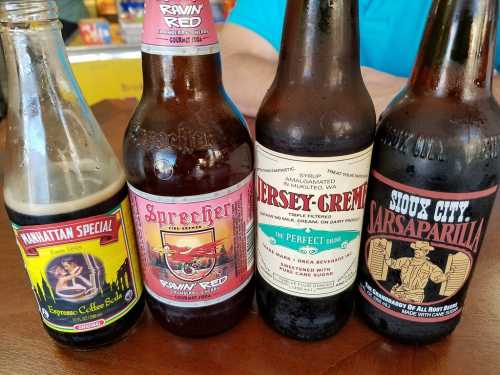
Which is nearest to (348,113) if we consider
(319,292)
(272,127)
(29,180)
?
(272,127)

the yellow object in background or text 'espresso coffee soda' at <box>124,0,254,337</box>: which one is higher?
text 'espresso coffee soda' at <box>124,0,254,337</box>

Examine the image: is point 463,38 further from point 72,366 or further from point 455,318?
point 72,366

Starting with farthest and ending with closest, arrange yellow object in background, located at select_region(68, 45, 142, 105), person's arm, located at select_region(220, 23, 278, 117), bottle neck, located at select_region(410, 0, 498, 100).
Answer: yellow object in background, located at select_region(68, 45, 142, 105) → person's arm, located at select_region(220, 23, 278, 117) → bottle neck, located at select_region(410, 0, 498, 100)

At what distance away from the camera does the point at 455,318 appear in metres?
0.47

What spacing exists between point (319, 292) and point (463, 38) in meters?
0.28

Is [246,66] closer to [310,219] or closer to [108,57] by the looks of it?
[310,219]

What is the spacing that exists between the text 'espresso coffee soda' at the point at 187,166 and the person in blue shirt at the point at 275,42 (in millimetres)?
639

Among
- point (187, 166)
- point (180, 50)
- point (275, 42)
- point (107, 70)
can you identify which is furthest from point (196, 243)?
point (107, 70)

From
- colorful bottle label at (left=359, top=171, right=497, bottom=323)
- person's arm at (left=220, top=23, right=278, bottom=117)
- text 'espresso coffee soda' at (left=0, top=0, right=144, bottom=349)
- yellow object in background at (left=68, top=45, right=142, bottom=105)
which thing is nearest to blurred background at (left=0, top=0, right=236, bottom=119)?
yellow object in background at (left=68, top=45, right=142, bottom=105)

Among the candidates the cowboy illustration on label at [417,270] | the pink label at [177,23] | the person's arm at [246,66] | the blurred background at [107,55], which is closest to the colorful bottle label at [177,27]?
the pink label at [177,23]

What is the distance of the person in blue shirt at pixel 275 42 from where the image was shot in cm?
108

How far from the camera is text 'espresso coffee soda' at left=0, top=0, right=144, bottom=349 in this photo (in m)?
0.41

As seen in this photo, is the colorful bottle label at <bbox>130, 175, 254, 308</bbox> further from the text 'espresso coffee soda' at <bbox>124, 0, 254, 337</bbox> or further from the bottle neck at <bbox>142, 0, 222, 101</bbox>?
the bottle neck at <bbox>142, 0, 222, 101</bbox>

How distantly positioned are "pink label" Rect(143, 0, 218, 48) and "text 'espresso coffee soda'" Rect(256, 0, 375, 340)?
8 cm
